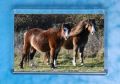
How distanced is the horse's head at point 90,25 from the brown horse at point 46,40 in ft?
0.39

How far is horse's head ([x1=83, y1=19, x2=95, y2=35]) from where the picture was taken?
5.56 feet

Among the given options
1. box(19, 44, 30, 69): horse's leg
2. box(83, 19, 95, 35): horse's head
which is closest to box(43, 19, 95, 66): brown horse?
box(83, 19, 95, 35): horse's head

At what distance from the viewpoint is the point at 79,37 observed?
1725 mm

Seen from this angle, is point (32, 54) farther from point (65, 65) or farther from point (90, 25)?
point (90, 25)

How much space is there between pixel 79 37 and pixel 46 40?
24 centimetres

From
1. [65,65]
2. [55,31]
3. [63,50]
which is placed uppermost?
[55,31]

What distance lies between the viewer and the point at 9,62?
1.71m

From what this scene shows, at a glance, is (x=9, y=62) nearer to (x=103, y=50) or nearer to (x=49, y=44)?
(x=49, y=44)

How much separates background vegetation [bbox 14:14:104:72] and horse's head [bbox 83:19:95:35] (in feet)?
0.07

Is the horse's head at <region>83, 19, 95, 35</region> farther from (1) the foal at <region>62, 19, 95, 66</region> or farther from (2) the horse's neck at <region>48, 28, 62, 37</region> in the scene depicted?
(2) the horse's neck at <region>48, 28, 62, 37</region>

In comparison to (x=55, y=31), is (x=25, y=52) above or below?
below

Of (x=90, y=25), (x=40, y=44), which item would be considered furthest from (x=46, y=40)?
(x=90, y=25)

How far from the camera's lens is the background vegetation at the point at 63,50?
66.7 inches

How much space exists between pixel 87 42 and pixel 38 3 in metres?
0.44
